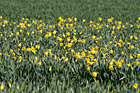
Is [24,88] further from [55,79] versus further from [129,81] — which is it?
[129,81]

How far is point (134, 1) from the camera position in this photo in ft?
52.2

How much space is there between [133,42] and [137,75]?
184cm

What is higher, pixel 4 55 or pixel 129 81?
pixel 4 55

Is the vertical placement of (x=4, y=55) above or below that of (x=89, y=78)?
above

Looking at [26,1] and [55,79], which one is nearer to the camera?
[55,79]

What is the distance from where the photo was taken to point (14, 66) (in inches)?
147

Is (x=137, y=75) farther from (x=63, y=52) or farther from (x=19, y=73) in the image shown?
(x=19, y=73)

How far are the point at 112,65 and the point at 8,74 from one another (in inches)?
62.0

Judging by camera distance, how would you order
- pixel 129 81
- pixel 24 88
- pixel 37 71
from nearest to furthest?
pixel 24 88 < pixel 129 81 < pixel 37 71

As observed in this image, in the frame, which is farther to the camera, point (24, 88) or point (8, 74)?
point (8, 74)

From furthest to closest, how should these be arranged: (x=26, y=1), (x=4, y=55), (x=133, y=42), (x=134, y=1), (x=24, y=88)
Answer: (x=134, y=1) → (x=26, y=1) → (x=133, y=42) → (x=4, y=55) → (x=24, y=88)

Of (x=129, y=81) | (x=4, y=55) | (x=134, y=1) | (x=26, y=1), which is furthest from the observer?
(x=134, y=1)

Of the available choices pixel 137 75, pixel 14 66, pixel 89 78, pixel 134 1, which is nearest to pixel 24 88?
pixel 14 66

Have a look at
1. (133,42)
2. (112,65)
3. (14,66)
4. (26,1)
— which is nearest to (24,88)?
(14,66)
